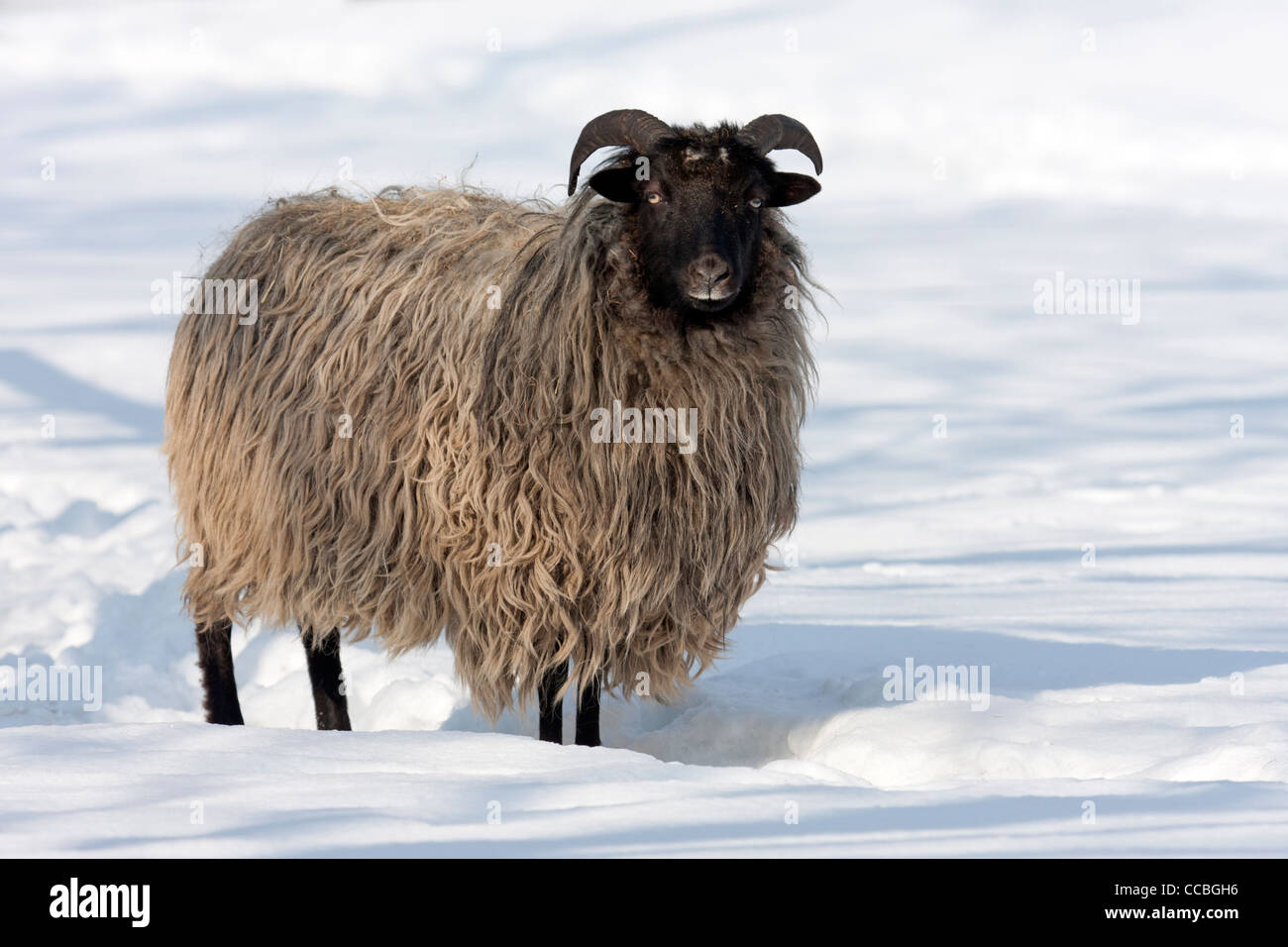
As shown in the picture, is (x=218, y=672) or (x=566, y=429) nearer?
(x=566, y=429)

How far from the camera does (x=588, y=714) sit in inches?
260

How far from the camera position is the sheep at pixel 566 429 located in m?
6.27

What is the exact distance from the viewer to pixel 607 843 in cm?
390

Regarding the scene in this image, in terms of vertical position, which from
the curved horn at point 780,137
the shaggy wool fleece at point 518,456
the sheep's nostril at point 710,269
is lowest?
the shaggy wool fleece at point 518,456

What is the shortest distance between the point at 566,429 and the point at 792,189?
1.58 meters

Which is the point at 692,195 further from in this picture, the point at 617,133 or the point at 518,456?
the point at 518,456

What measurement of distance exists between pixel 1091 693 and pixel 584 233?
4018mm

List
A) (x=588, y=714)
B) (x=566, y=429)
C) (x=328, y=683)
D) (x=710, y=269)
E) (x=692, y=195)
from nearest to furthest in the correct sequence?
(x=710, y=269) → (x=692, y=195) → (x=566, y=429) → (x=588, y=714) → (x=328, y=683)

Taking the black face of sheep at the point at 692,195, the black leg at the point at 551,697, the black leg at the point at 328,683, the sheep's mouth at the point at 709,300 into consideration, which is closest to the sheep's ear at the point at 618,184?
the black face of sheep at the point at 692,195

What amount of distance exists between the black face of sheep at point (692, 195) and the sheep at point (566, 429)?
0.01m

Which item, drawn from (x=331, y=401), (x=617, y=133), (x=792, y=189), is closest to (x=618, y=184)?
(x=617, y=133)

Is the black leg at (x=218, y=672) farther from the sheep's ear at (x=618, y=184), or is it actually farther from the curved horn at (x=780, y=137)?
the curved horn at (x=780, y=137)

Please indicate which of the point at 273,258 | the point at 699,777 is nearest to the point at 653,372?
the point at 699,777

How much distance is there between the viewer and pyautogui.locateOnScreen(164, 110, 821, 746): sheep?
20.6 ft
